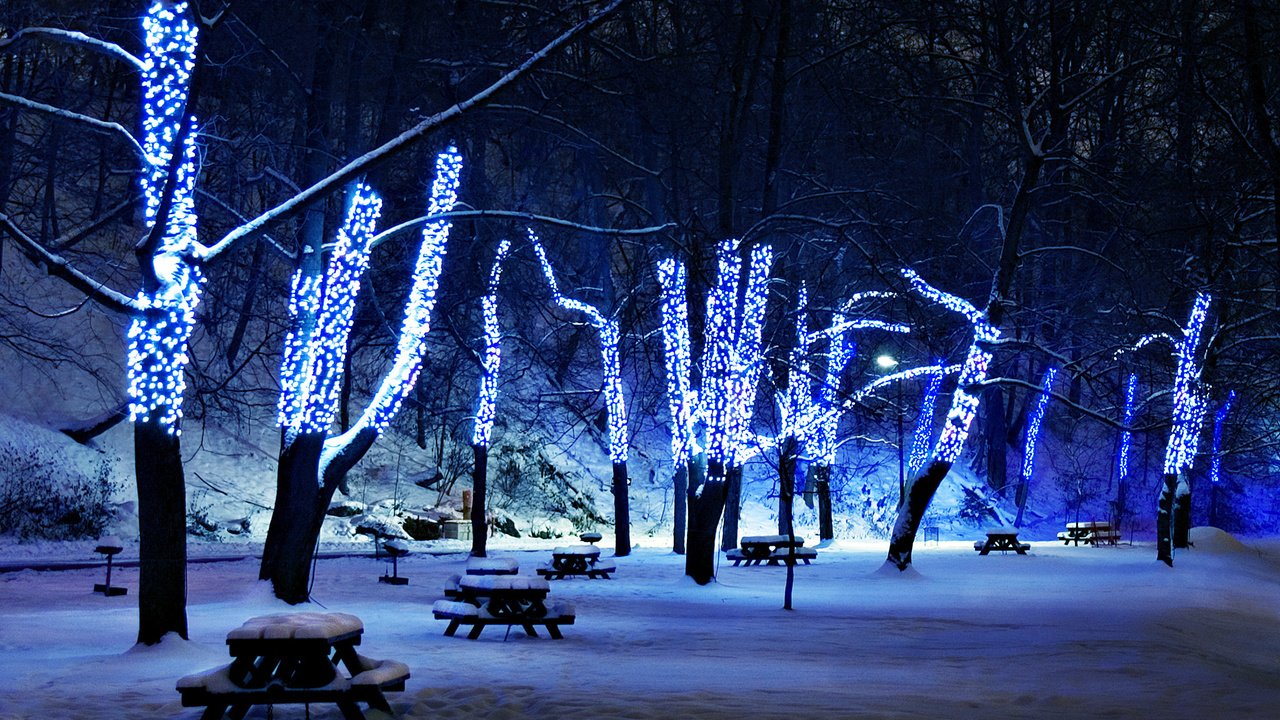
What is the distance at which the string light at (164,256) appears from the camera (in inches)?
428

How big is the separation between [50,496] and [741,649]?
1890cm

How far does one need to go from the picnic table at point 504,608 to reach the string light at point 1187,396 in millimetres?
18205

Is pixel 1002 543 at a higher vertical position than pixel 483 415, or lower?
lower

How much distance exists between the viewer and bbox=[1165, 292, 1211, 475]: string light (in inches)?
1056

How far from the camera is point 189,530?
87.5 ft

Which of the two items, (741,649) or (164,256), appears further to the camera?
(741,649)

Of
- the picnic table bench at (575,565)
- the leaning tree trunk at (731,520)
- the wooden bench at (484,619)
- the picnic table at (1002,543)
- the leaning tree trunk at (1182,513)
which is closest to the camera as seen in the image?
the wooden bench at (484,619)

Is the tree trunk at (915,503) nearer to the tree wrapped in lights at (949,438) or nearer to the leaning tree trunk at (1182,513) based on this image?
the tree wrapped in lights at (949,438)

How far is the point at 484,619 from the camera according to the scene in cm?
1249

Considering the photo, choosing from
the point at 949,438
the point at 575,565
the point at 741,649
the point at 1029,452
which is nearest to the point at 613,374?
the point at 575,565

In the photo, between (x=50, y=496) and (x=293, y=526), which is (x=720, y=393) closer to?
(x=293, y=526)

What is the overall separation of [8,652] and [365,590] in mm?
7257

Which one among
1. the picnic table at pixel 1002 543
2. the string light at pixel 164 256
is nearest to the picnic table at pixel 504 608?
the string light at pixel 164 256

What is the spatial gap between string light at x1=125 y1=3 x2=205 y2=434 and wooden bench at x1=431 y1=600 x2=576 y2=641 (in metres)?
3.43
